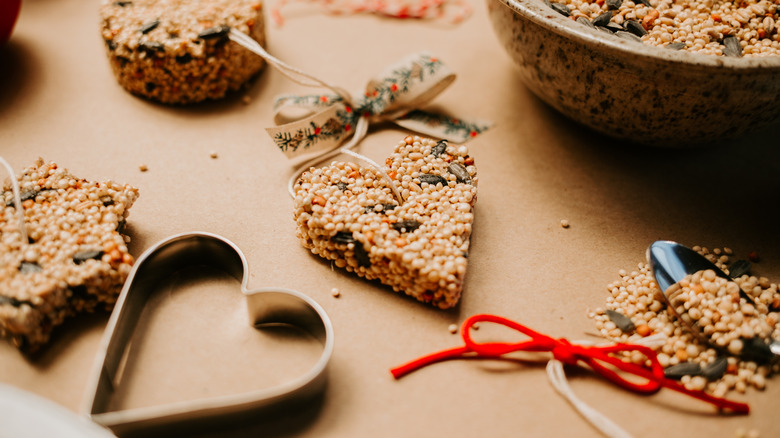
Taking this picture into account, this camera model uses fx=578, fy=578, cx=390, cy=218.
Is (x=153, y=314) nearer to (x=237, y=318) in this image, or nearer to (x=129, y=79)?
(x=237, y=318)

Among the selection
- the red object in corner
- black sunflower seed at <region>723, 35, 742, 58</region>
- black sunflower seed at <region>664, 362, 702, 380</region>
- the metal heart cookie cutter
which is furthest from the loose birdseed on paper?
the red object in corner

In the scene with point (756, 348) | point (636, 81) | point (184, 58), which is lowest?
point (756, 348)

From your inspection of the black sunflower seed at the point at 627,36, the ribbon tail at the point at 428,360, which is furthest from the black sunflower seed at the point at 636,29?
the ribbon tail at the point at 428,360

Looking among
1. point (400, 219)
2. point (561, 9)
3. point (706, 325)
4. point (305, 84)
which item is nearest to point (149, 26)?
point (305, 84)

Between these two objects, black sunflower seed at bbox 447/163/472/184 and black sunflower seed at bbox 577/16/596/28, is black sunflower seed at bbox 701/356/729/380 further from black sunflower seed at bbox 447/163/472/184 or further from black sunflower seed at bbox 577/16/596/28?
black sunflower seed at bbox 577/16/596/28

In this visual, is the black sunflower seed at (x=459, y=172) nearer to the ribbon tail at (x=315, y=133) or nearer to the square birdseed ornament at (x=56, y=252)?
the ribbon tail at (x=315, y=133)

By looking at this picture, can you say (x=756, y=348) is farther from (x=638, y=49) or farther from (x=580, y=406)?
(x=638, y=49)
